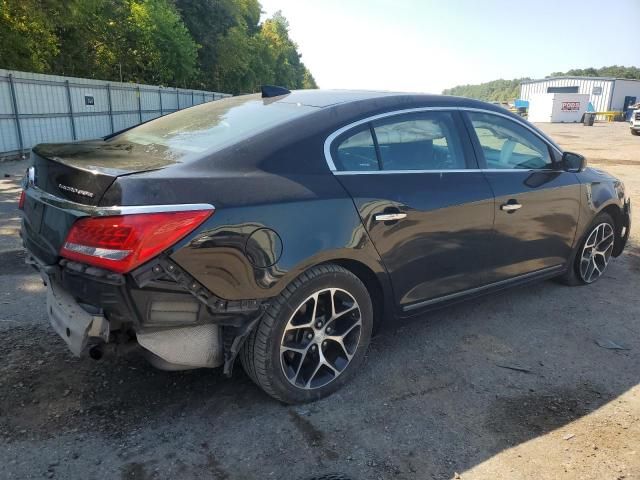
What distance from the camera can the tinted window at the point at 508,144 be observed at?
367 centimetres

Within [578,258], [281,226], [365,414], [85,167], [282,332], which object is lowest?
[365,414]

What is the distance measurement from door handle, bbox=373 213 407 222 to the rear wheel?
229 cm

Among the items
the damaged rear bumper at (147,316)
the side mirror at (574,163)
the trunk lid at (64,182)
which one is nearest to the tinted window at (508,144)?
the side mirror at (574,163)

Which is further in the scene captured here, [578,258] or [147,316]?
[578,258]

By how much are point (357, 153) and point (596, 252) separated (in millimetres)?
3030

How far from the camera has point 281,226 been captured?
2537 mm

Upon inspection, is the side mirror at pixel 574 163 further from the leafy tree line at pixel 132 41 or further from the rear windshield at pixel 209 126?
the leafy tree line at pixel 132 41

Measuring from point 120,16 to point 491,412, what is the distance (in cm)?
2370

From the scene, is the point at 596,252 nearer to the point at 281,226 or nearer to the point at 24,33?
the point at 281,226

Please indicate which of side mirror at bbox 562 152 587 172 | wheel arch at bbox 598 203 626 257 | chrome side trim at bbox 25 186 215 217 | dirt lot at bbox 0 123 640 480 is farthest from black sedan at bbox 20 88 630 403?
wheel arch at bbox 598 203 626 257

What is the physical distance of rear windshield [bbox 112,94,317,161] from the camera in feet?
9.18

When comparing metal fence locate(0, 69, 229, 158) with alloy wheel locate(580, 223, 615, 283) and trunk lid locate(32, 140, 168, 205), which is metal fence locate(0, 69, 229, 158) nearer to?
trunk lid locate(32, 140, 168, 205)

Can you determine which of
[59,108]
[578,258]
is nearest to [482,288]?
[578,258]

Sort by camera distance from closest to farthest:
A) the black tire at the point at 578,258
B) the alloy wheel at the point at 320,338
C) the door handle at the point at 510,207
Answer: the alloy wheel at the point at 320,338 → the door handle at the point at 510,207 → the black tire at the point at 578,258
